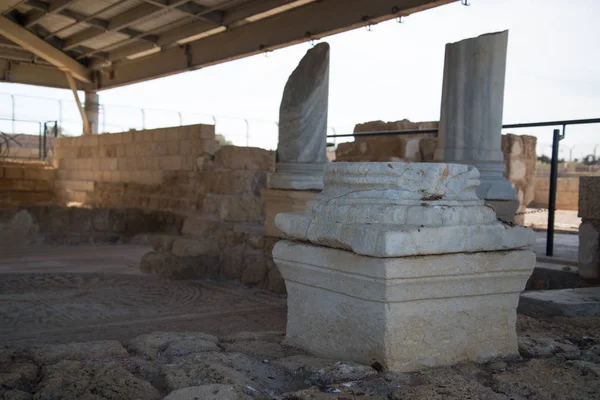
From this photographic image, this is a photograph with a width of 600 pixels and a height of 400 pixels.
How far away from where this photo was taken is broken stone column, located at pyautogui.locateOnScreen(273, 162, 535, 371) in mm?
2465

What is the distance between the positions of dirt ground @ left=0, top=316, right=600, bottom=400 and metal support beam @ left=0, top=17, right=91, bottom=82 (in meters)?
12.6

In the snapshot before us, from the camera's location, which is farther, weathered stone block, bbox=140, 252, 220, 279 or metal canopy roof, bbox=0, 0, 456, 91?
metal canopy roof, bbox=0, 0, 456, 91

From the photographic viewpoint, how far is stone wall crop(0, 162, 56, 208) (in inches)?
582

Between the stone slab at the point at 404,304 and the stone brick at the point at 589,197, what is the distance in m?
2.72

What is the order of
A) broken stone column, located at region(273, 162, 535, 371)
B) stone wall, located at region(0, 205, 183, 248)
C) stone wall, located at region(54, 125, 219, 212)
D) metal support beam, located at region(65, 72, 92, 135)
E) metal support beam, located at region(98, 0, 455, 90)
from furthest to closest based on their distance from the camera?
metal support beam, located at region(65, 72, 92, 135) → stone wall, located at region(54, 125, 219, 212) → stone wall, located at region(0, 205, 183, 248) → metal support beam, located at region(98, 0, 455, 90) → broken stone column, located at region(273, 162, 535, 371)

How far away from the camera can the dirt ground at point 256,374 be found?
223 cm

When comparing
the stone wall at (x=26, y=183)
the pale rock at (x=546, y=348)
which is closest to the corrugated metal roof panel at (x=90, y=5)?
the stone wall at (x=26, y=183)

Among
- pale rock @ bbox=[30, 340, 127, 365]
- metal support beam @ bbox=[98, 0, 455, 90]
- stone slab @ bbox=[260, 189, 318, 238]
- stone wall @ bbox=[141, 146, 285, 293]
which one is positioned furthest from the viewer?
metal support beam @ bbox=[98, 0, 455, 90]

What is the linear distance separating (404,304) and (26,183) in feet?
49.1

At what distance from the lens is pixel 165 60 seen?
15.0m

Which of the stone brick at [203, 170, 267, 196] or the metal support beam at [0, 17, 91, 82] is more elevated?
the metal support beam at [0, 17, 91, 82]

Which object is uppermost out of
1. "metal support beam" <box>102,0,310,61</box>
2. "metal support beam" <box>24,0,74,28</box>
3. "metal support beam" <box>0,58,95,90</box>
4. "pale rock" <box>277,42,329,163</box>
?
"metal support beam" <box>24,0,74,28</box>

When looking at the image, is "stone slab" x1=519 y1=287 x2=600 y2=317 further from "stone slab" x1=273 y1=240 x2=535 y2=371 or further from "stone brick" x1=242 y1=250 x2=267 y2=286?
"stone brick" x1=242 y1=250 x2=267 y2=286

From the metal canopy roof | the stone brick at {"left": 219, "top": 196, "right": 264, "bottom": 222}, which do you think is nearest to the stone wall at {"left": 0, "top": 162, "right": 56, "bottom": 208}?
the metal canopy roof
